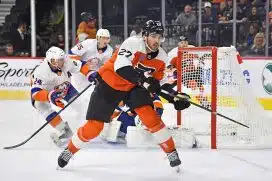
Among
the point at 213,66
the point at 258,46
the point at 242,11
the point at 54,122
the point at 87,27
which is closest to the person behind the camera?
the point at 213,66

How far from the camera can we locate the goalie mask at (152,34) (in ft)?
10.9

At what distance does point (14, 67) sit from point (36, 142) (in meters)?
3.08

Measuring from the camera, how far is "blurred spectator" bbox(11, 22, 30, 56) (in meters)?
7.86

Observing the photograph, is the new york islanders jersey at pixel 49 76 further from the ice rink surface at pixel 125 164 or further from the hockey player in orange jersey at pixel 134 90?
the hockey player in orange jersey at pixel 134 90

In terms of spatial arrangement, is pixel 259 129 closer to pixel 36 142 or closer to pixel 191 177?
pixel 191 177

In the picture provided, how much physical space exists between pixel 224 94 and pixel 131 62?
52.6 inches

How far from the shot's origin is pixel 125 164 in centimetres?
374

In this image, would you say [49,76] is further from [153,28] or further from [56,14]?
[56,14]

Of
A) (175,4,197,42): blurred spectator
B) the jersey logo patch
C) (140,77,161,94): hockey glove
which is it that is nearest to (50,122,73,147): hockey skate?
the jersey logo patch

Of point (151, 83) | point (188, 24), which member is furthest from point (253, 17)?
point (151, 83)

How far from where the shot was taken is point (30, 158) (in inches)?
154

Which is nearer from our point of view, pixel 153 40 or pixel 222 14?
pixel 153 40

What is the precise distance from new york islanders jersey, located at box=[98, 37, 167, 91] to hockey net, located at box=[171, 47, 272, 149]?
2.66 feet

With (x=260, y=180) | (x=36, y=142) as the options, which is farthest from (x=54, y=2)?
(x=260, y=180)
